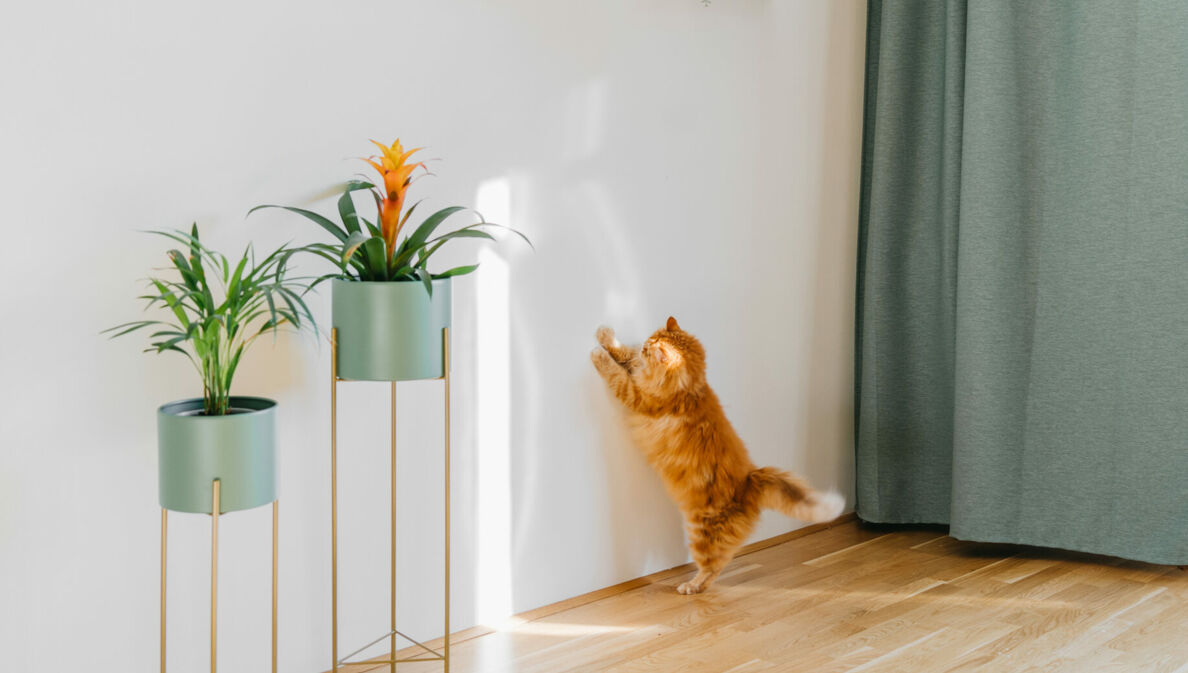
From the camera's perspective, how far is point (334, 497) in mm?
1608

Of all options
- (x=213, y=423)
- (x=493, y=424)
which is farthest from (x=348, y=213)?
(x=493, y=424)

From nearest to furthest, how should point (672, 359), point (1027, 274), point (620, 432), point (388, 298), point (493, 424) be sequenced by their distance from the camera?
point (388, 298)
point (493, 424)
point (672, 359)
point (620, 432)
point (1027, 274)

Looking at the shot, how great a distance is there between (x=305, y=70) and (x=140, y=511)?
75cm

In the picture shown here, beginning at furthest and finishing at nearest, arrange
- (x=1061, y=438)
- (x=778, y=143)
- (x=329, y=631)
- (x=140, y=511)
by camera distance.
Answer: (x=778, y=143) < (x=1061, y=438) < (x=329, y=631) < (x=140, y=511)

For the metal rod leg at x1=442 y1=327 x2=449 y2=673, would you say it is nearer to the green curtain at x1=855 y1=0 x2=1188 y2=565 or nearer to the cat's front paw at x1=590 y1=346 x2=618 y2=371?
the cat's front paw at x1=590 y1=346 x2=618 y2=371

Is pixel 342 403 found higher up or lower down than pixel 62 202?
lower down

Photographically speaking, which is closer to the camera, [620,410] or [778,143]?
[620,410]

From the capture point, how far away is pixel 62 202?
4.64ft

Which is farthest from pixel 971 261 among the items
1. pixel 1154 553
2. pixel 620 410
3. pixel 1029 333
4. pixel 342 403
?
pixel 342 403

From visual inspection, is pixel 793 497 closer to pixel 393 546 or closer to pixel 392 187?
pixel 393 546

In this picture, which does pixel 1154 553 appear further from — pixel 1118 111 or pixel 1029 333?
pixel 1118 111

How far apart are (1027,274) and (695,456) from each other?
934 millimetres

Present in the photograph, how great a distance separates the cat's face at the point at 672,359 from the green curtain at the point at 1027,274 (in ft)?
2.22

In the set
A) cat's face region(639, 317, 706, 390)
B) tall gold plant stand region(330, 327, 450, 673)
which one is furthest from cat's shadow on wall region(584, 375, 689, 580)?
tall gold plant stand region(330, 327, 450, 673)
